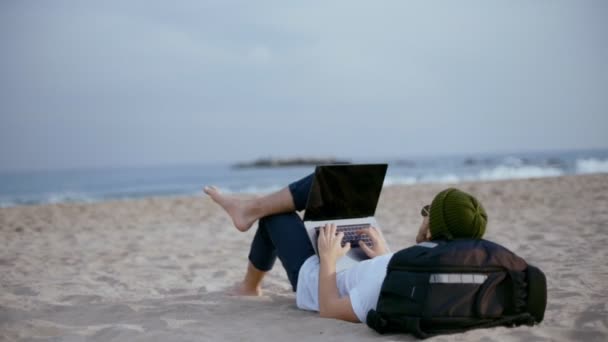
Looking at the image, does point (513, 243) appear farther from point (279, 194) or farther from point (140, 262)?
point (140, 262)

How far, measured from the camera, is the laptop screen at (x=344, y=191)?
9.17 feet

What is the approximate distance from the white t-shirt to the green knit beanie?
272 mm

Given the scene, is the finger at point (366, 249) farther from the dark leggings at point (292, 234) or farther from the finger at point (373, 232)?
the dark leggings at point (292, 234)

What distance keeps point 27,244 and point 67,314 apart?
3.69m

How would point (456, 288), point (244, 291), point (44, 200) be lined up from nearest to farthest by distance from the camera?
point (456, 288), point (244, 291), point (44, 200)

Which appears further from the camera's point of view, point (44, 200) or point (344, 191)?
point (44, 200)

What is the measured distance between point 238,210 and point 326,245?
36.9 inches

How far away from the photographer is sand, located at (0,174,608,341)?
262cm

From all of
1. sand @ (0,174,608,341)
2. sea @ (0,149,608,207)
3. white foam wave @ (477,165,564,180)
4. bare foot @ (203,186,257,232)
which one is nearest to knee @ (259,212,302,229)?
bare foot @ (203,186,257,232)

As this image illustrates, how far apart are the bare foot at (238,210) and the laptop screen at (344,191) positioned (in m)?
0.44

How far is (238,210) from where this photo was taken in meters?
3.27

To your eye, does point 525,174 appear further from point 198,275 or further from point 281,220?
point 281,220

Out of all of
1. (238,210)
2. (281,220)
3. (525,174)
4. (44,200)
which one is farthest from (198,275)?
(525,174)

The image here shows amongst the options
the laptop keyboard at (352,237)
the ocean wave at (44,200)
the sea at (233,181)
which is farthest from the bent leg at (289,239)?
the ocean wave at (44,200)
